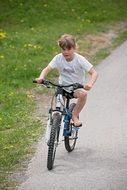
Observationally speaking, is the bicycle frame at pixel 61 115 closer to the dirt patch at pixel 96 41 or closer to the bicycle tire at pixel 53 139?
the bicycle tire at pixel 53 139

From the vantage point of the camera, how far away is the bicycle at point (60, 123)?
7.96 m

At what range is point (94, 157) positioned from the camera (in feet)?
28.3

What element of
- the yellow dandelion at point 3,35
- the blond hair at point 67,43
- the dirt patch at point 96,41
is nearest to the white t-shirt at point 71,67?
the blond hair at point 67,43

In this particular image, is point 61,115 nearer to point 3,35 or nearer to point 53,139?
point 53,139

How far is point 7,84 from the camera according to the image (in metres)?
13.3

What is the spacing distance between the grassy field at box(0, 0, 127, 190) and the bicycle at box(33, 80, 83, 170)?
599 mm

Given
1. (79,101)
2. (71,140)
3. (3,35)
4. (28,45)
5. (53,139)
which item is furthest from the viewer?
(3,35)

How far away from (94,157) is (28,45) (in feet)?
29.8

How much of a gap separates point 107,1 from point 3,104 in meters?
14.9

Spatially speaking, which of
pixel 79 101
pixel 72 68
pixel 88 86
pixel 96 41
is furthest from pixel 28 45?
pixel 88 86

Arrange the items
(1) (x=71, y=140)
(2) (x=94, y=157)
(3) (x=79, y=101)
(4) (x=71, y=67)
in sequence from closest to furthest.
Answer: (4) (x=71, y=67)
(3) (x=79, y=101)
(2) (x=94, y=157)
(1) (x=71, y=140)

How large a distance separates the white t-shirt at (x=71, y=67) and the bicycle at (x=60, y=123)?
15 cm

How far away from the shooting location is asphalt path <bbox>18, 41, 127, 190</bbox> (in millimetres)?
7520

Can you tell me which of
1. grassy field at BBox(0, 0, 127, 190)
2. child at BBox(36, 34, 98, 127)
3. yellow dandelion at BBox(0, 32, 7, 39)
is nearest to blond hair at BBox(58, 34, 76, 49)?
child at BBox(36, 34, 98, 127)
